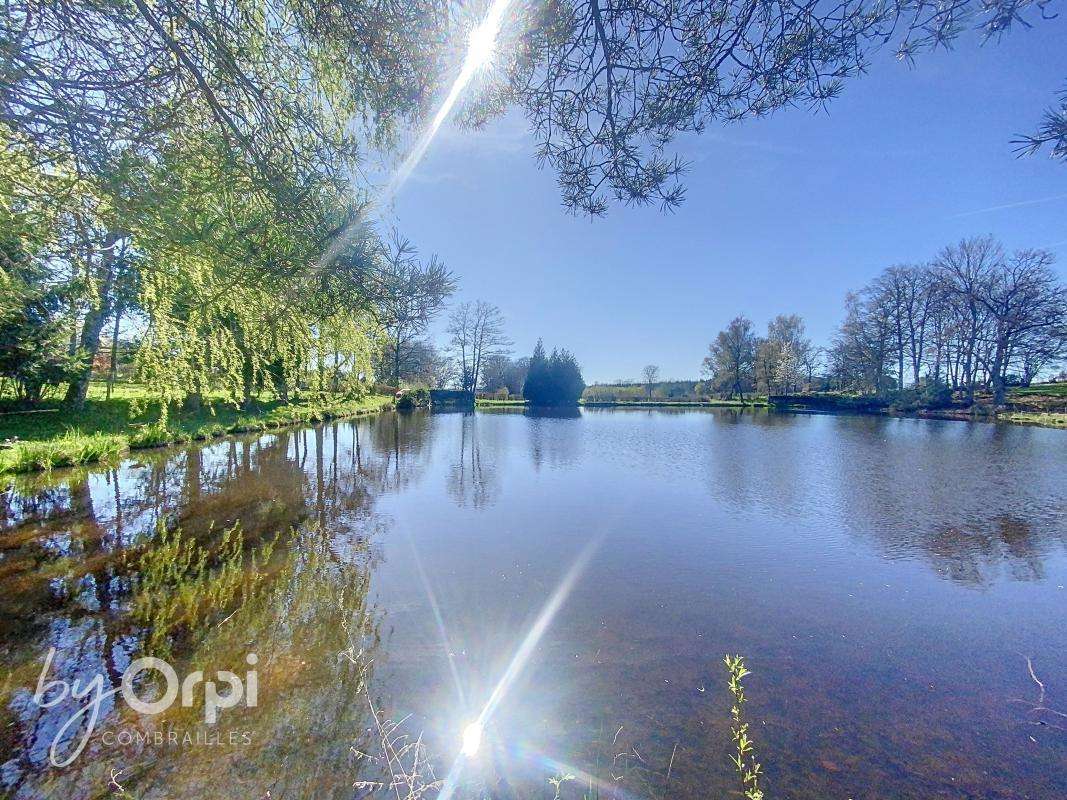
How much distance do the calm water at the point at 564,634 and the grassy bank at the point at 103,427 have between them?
0.85m

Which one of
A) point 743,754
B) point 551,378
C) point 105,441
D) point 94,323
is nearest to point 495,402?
point 551,378

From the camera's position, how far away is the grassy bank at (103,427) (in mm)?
8367

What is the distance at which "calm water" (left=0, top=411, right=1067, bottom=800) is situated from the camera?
2.39 meters

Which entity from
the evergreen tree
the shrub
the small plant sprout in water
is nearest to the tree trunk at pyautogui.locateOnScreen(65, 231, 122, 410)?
the small plant sprout in water

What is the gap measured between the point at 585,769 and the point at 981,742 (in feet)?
8.07

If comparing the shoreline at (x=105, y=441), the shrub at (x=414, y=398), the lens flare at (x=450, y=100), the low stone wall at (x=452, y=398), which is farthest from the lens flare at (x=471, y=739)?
the low stone wall at (x=452, y=398)

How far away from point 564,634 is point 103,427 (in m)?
14.7

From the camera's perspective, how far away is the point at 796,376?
48094mm

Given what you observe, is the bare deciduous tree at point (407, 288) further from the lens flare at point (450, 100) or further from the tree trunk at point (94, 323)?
the tree trunk at point (94, 323)

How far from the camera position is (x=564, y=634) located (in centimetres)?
386

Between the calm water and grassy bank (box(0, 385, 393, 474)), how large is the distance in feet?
2.78

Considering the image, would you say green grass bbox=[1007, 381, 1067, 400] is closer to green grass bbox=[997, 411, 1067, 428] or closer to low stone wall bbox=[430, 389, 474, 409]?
green grass bbox=[997, 411, 1067, 428]

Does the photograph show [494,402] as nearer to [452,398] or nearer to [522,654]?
[452,398]

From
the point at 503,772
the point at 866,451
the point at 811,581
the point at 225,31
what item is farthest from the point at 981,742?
the point at 866,451
